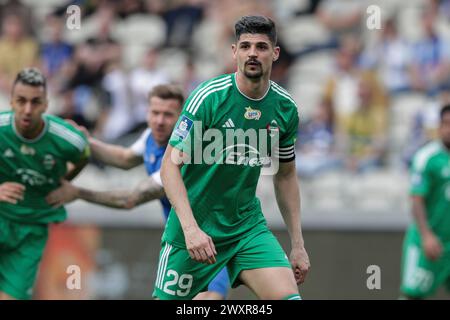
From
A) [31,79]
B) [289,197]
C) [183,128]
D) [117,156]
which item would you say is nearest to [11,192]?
[31,79]

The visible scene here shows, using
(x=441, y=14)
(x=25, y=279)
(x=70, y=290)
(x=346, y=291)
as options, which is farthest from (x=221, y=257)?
(x=441, y=14)

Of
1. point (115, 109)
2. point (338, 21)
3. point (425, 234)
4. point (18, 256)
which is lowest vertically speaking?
point (18, 256)

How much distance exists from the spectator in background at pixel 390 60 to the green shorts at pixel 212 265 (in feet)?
25.9

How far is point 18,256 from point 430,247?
4.67 meters

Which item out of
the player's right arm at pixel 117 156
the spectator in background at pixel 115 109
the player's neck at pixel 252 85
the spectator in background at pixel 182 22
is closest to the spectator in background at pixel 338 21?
the spectator in background at pixel 182 22


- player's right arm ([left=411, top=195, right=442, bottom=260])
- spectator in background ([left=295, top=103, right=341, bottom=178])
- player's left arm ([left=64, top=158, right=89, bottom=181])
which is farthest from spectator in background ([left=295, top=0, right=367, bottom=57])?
player's left arm ([left=64, top=158, right=89, bottom=181])

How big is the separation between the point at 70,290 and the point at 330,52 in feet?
17.7

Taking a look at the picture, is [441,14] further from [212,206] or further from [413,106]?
[212,206]

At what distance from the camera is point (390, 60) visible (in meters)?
14.2

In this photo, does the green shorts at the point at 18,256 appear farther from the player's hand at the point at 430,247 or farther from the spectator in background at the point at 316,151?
the spectator in background at the point at 316,151

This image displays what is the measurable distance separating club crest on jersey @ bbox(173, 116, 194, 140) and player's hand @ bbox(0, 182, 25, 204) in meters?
2.15

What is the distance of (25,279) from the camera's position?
8.40m

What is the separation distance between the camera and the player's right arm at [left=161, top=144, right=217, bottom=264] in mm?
5875

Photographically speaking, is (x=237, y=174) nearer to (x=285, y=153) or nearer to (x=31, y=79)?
(x=285, y=153)
